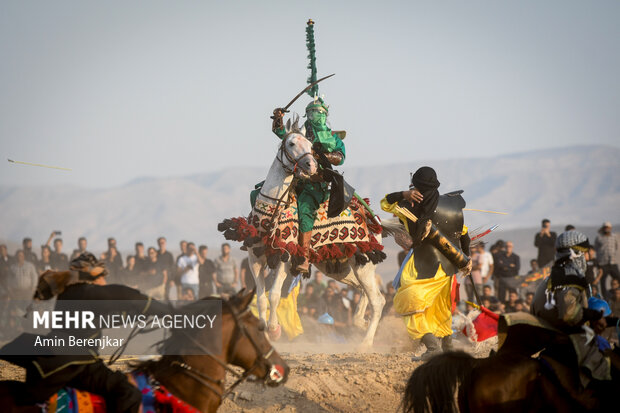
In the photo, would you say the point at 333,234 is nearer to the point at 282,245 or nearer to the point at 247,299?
the point at 282,245

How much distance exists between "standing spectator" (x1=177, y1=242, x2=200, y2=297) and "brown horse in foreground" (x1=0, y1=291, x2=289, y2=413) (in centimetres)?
1154

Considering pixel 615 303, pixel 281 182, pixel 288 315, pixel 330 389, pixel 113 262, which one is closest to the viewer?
pixel 330 389

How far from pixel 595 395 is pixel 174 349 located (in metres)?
3.21

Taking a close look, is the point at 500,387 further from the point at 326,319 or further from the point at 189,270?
the point at 189,270

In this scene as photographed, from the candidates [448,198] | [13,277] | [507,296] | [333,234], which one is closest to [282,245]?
[333,234]

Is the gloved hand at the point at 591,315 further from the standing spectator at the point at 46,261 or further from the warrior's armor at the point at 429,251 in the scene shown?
the standing spectator at the point at 46,261

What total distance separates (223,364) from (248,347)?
0.22 m

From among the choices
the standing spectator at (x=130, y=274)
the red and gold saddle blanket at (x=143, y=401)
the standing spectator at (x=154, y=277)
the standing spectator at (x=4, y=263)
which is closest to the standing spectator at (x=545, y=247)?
the standing spectator at (x=154, y=277)

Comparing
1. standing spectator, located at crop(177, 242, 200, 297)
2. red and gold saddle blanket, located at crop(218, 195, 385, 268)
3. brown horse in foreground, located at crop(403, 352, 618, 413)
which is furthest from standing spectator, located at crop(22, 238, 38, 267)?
brown horse in foreground, located at crop(403, 352, 618, 413)

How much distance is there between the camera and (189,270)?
58.0ft

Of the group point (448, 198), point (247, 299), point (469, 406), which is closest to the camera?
point (247, 299)

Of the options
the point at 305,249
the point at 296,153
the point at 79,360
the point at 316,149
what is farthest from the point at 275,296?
the point at 79,360

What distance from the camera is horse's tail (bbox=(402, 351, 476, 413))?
632cm

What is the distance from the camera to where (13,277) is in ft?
54.3
